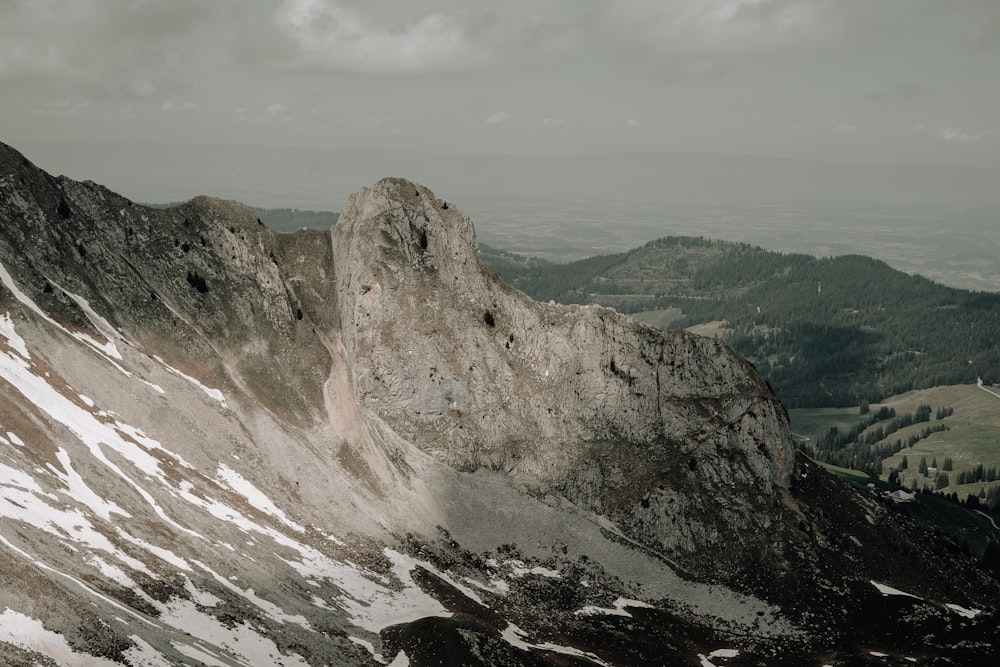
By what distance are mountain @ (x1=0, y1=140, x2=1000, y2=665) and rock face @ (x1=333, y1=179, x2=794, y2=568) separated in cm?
39

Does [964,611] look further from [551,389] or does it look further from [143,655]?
[143,655]

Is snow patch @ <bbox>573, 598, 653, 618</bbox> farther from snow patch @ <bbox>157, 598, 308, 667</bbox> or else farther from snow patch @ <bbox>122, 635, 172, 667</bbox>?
snow patch @ <bbox>122, 635, 172, 667</bbox>

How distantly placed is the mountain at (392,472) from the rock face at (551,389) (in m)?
0.39

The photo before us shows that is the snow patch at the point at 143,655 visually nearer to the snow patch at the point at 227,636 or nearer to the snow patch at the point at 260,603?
the snow patch at the point at 227,636

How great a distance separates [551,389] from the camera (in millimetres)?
118375

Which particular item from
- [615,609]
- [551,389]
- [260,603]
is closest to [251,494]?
[260,603]

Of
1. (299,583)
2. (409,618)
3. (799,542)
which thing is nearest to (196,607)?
(299,583)

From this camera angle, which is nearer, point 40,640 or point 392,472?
point 40,640

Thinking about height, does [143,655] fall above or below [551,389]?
below

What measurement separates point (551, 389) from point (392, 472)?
28317 mm

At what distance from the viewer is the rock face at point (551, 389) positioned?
109875 millimetres

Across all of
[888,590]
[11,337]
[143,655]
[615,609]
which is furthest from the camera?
[888,590]

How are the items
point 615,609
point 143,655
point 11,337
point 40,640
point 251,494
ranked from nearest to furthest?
point 40,640 → point 143,655 → point 11,337 → point 251,494 → point 615,609

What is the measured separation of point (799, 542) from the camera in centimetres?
10806
